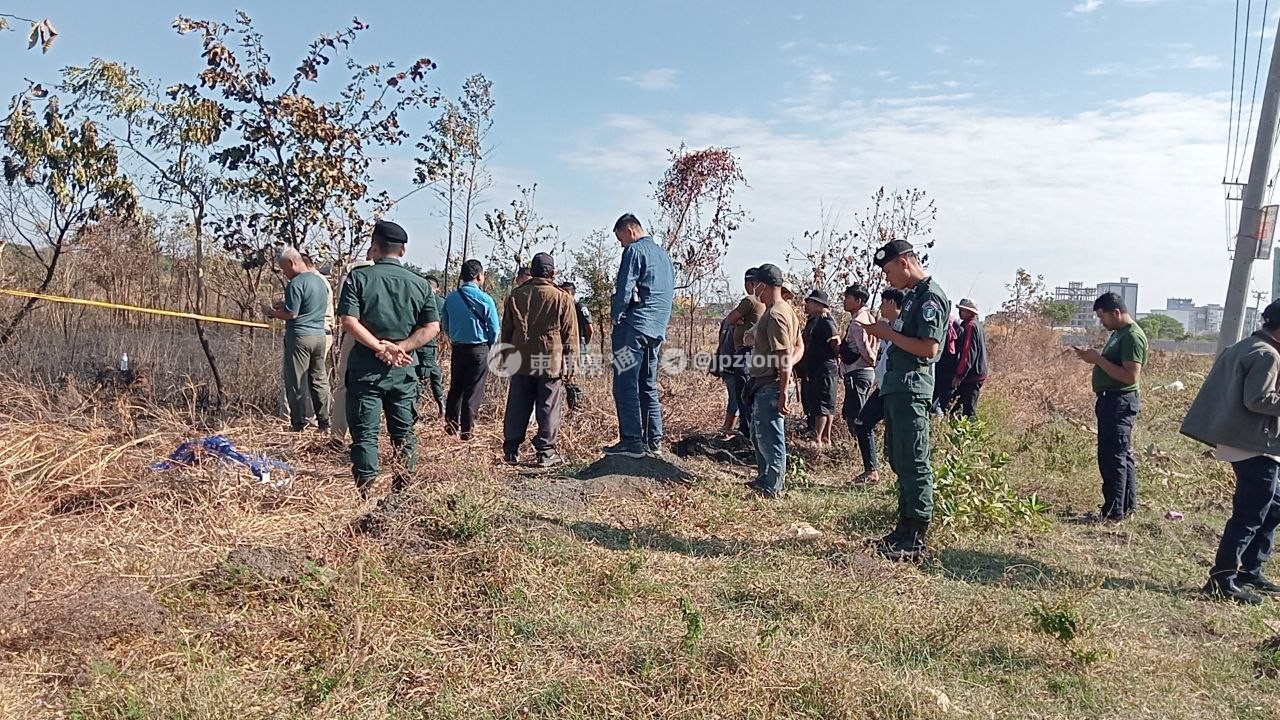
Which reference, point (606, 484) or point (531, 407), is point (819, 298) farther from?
point (606, 484)

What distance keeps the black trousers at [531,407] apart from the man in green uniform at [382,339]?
5.18 feet

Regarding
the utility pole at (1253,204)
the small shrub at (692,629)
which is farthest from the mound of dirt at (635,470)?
the utility pole at (1253,204)

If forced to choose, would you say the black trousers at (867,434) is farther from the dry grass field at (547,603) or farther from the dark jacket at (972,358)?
the dark jacket at (972,358)

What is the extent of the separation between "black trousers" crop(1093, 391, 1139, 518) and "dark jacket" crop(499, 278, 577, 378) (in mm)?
3893

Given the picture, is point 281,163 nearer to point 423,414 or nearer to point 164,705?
point 423,414

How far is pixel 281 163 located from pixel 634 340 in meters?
3.79

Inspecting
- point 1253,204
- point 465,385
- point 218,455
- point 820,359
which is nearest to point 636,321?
point 465,385

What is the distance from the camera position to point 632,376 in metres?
6.28

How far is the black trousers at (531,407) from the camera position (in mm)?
6574

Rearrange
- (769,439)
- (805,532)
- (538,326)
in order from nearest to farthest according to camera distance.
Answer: (805,532)
(769,439)
(538,326)

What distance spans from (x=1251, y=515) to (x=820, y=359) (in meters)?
3.55

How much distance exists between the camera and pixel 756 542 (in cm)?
484

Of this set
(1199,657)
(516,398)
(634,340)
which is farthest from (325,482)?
(1199,657)

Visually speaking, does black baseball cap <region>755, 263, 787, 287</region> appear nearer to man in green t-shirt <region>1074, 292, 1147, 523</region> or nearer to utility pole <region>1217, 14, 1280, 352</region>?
man in green t-shirt <region>1074, 292, 1147, 523</region>
